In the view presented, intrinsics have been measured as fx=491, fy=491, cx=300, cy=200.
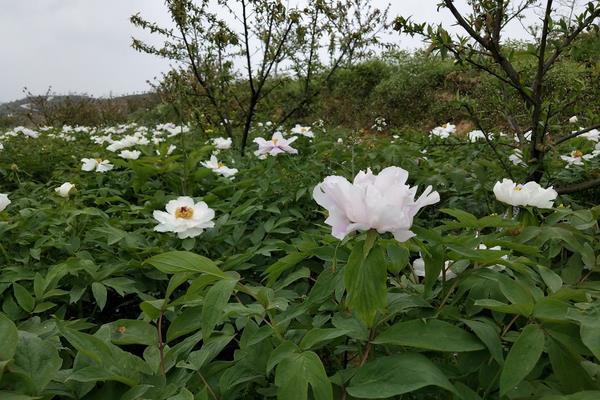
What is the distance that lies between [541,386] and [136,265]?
1205mm

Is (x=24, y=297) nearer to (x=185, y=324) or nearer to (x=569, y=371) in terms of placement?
(x=185, y=324)

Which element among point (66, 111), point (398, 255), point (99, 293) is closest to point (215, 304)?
point (398, 255)

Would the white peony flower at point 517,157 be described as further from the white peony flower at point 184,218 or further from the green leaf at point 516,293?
the green leaf at point 516,293

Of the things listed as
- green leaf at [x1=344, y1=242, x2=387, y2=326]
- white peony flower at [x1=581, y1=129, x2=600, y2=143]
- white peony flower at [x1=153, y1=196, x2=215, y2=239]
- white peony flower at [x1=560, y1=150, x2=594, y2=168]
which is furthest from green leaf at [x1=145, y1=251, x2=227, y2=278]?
white peony flower at [x1=581, y1=129, x2=600, y2=143]

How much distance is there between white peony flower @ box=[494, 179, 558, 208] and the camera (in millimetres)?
1261

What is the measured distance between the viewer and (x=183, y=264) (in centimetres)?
83

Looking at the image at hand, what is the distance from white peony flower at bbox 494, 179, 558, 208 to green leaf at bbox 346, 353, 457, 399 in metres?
0.73

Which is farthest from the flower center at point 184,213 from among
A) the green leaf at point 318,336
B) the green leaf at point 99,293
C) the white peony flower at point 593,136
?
the white peony flower at point 593,136

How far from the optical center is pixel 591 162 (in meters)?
2.47

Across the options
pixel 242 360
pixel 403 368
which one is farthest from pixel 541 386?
pixel 242 360

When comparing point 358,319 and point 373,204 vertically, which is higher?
point 373,204

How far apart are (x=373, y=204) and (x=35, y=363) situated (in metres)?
0.56

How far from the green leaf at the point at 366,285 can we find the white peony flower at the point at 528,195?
74cm

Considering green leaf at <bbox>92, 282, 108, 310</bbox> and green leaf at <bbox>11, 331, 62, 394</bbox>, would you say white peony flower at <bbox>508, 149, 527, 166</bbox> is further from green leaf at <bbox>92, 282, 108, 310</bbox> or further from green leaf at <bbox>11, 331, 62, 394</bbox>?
green leaf at <bbox>11, 331, 62, 394</bbox>
